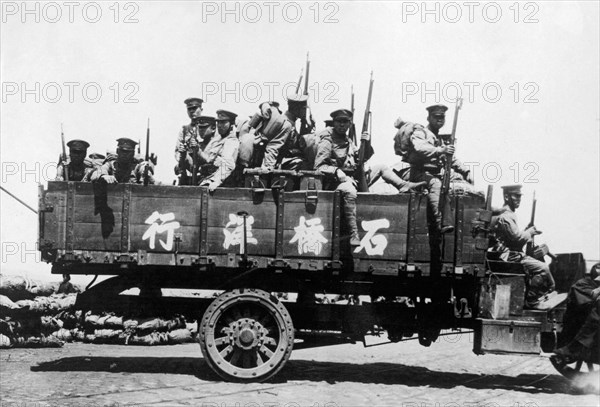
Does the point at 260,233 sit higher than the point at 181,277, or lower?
higher

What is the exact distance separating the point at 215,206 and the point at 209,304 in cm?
130

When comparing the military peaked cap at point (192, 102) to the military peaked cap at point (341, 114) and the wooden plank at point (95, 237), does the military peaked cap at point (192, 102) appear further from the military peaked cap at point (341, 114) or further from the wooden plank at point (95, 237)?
the wooden plank at point (95, 237)

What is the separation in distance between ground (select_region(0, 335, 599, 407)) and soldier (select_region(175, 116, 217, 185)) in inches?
105

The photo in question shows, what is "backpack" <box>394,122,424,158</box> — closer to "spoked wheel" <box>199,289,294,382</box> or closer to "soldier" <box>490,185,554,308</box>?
"soldier" <box>490,185,554,308</box>

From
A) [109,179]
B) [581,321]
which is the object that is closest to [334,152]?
[109,179]

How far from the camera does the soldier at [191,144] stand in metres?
8.54

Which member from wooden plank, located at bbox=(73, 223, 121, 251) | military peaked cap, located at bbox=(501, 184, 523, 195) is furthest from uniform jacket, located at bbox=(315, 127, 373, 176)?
wooden plank, located at bbox=(73, 223, 121, 251)

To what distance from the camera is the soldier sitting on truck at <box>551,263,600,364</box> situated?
7.94m

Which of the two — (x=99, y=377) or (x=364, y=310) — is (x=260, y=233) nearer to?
(x=364, y=310)

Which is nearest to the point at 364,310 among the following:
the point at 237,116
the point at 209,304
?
the point at 209,304

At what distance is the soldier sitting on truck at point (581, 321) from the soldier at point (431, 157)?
2124mm

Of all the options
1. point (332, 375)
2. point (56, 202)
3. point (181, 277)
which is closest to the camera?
point (56, 202)

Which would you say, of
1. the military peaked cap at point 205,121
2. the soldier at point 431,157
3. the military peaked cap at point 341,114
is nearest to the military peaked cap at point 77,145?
the military peaked cap at point 205,121

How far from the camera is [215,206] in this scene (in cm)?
774
